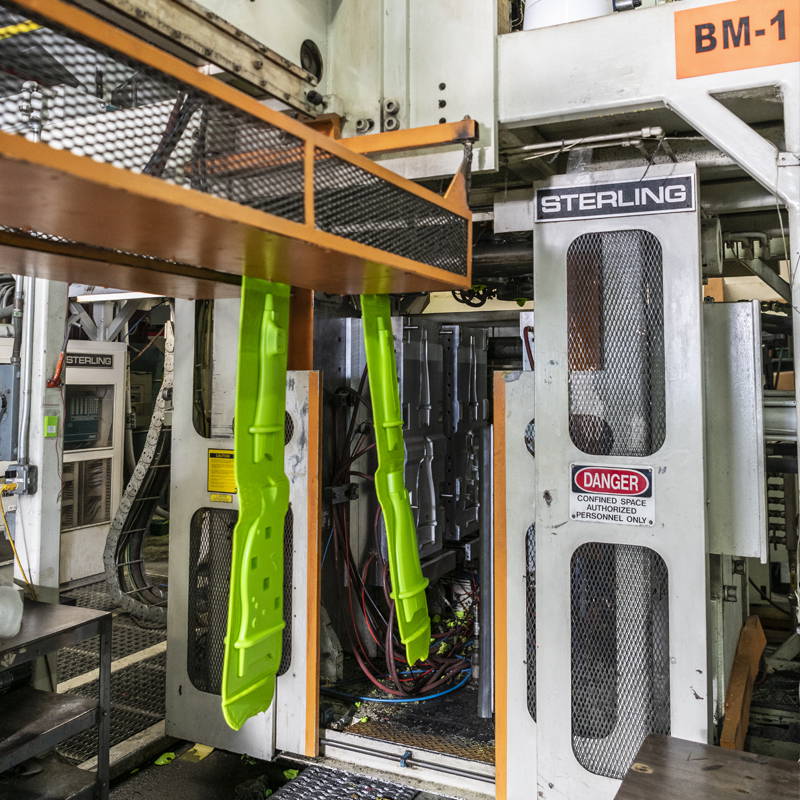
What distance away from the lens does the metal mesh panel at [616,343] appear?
241 centimetres

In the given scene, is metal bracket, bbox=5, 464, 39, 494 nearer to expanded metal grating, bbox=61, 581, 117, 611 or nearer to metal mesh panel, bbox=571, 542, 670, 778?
metal mesh panel, bbox=571, 542, 670, 778

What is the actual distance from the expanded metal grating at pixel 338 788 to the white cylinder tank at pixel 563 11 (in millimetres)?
2999

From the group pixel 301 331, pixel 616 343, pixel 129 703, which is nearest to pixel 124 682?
pixel 129 703

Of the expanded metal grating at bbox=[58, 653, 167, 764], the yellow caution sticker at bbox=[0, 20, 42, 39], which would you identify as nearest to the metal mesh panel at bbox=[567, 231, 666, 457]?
the yellow caution sticker at bbox=[0, 20, 42, 39]

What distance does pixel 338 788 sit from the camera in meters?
3.07

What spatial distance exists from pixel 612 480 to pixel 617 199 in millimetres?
961

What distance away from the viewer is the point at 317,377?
3.28 metres

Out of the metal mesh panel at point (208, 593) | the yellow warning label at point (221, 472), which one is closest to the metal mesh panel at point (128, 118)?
the yellow warning label at point (221, 472)

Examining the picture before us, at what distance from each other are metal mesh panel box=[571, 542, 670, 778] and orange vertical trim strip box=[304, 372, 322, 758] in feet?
4.10

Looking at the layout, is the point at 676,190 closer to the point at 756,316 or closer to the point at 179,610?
the point at 756,316

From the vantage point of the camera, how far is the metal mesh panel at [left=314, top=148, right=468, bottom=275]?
1417 mm

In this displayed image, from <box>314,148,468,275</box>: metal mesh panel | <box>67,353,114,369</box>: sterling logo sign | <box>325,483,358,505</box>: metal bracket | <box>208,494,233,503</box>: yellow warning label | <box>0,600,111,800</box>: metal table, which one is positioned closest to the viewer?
<box>314,148,468,275</box>: metal mesh panel

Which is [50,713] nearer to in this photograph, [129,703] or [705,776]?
[129,703]

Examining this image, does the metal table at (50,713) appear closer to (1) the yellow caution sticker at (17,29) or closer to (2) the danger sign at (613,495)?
(2) the danger sign at (613,495)
